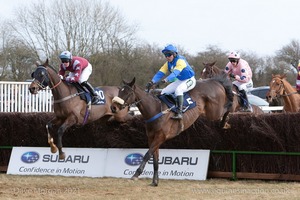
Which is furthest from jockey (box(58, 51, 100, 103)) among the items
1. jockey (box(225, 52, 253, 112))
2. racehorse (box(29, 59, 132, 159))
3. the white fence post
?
the white fence post

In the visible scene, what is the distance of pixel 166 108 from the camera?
10.6m

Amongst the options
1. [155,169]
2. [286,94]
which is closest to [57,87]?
[155,169]

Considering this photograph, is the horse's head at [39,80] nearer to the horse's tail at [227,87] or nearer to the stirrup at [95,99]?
the stirrup at [95,99]

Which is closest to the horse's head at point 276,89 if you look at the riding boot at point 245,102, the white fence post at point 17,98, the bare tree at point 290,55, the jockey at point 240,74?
the jockey at point 240,74

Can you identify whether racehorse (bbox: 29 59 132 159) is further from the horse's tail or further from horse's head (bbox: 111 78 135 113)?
the horse's tail

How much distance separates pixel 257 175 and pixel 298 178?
0.81m

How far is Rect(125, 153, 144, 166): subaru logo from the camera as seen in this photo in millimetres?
12023

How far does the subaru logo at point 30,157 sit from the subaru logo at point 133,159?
226 centimetres

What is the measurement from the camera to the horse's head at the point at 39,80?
36.2ft

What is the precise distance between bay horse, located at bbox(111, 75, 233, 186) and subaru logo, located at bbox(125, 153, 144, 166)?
1.53 meters

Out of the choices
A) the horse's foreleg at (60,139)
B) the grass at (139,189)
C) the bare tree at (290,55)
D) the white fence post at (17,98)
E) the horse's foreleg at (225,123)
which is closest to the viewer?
the grass at (139,189)

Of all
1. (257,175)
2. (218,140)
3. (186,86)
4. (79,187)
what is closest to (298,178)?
(257,175)

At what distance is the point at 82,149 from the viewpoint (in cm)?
1266

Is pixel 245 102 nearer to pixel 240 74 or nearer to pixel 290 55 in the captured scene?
pixel 240 74
